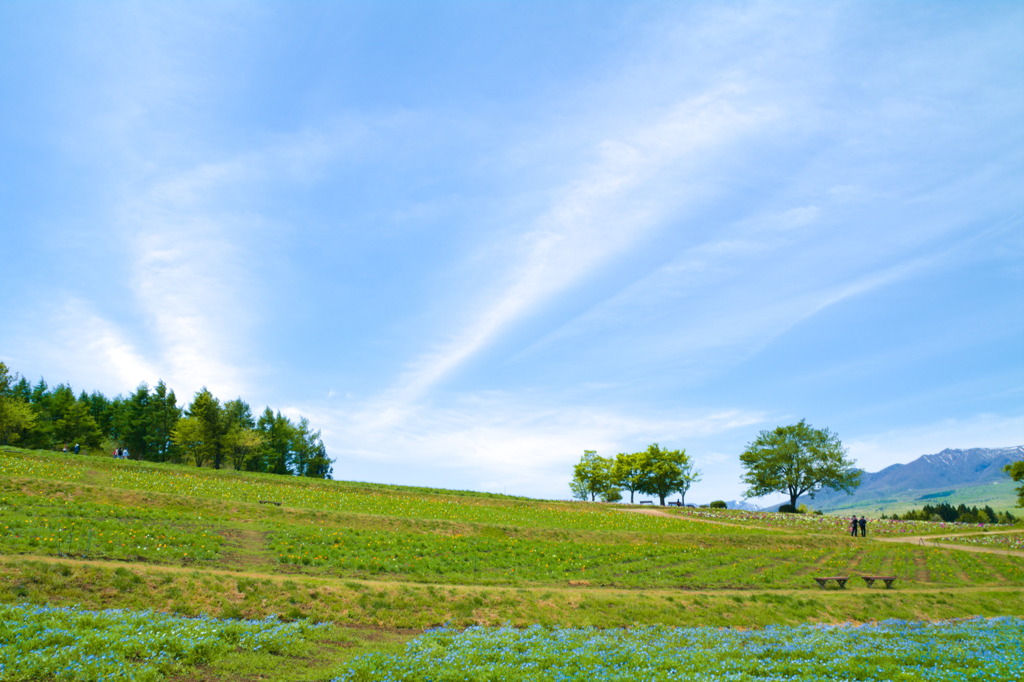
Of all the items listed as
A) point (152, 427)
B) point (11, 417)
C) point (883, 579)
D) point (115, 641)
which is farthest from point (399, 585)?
point (152, 427)

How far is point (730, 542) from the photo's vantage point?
4325 centimetres

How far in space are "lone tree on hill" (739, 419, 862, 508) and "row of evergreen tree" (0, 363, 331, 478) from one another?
86.1 metres

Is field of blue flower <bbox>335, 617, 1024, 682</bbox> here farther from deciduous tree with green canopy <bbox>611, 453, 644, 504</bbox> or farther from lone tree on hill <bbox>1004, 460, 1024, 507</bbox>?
deciduous tree with green canopy <bbox>611, 453, 644, 504</bbox>

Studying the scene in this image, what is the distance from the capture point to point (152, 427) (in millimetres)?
97500

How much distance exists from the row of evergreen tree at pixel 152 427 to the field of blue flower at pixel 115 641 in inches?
3165

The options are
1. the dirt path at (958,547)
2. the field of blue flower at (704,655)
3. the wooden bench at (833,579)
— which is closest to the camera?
the field of blue flower at (704,655)

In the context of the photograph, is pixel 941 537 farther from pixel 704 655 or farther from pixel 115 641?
pixel 115 641

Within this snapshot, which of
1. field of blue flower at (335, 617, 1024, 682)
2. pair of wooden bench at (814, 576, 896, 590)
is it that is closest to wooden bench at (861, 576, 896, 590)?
pair of wooden bench at (814, 576, 896, 590)

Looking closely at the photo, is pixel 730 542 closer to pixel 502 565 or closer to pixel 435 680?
pixel 502 565

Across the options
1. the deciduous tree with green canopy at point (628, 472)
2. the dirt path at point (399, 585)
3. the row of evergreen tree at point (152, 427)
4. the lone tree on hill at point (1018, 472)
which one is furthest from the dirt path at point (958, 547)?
the row of evergreen tree at point (152, 427)

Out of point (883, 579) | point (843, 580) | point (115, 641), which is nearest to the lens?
point (115, 641)

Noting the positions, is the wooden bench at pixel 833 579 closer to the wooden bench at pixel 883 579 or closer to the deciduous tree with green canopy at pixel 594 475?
the wooden bench at pixel 883 579

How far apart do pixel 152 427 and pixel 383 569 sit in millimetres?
90957

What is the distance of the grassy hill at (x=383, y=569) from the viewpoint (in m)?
19.3
